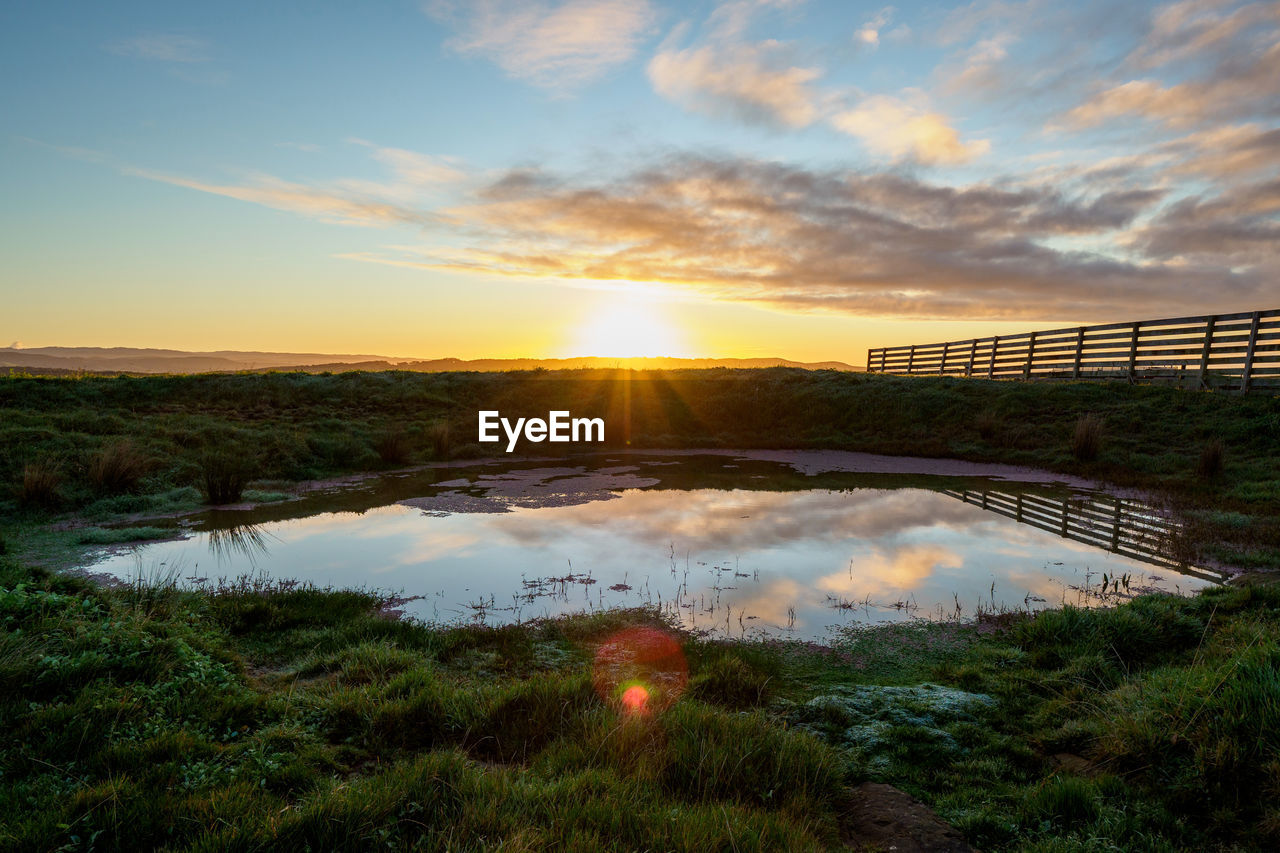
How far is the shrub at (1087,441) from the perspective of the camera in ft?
60.8

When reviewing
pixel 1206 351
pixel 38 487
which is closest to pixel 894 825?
pixel 38 487

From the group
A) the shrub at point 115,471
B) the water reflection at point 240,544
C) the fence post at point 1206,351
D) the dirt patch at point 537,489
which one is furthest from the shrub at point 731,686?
the fence post at point 1206,351

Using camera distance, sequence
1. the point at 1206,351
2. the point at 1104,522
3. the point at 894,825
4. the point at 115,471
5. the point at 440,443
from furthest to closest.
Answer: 1. the point at 1206,351
2. the point at 440,443
3. the point at 115,471
4. the point at 1104,522
5. the point at 894,825

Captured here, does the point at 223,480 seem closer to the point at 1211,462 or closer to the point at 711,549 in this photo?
the point at 711,549

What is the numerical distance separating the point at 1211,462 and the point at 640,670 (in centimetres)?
1716

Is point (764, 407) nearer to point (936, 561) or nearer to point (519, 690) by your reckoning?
point (936, 561)

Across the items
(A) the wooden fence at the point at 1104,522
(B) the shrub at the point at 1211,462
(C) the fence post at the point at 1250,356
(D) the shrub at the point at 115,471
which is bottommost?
(A) the wooden fence at the point at 1104,522

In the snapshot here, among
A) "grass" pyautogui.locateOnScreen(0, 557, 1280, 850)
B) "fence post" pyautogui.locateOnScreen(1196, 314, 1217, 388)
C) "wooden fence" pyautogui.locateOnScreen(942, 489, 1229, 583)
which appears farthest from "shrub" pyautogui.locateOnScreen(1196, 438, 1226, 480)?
"grass" pyautogui.locateOnScreen(0, 557, 1280, 850)

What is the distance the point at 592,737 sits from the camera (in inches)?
170

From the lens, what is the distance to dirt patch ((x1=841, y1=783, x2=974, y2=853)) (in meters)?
3.68

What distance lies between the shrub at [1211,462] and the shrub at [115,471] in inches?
1003

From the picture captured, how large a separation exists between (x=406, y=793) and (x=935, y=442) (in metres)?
22.9

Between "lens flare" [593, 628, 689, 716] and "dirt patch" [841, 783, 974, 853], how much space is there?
1513 mm

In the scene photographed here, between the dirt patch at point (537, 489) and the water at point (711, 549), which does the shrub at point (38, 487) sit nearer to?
the water at point (711, 549)
